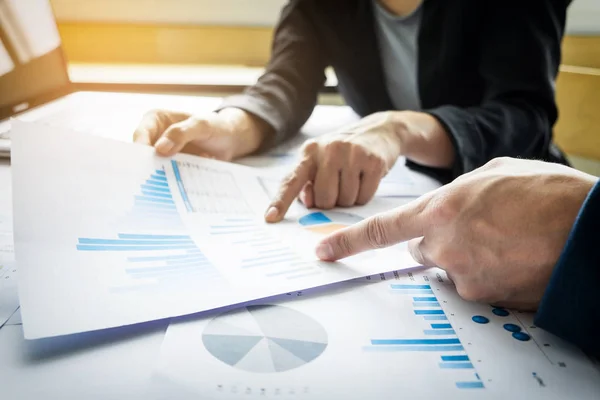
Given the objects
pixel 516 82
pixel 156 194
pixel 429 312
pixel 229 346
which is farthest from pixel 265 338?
pixel 516 82

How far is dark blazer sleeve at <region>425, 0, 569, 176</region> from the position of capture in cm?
65

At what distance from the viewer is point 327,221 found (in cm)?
53

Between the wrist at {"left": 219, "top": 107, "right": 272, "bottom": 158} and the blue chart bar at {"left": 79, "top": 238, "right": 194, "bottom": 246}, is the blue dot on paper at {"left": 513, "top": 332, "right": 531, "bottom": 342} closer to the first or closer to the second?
the blue chart bar at {"left": 79, "top": 238, "right": 194, "bottom": 246}

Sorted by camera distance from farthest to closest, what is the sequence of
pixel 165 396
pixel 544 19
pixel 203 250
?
pixel 544 19
pixel 203 250
pixel 165 396

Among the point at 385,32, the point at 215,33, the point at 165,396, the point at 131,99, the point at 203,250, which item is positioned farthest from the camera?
the point at 215,33

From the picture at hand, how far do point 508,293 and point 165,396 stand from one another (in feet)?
0.82

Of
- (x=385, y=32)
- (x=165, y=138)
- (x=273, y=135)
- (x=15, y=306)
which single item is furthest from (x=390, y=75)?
(x=15, y=306)

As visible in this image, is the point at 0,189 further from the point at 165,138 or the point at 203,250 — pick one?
the point at 203,250

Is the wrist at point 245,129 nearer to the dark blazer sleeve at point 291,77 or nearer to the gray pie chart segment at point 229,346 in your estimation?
the dark blazer sleeve at point 291,77

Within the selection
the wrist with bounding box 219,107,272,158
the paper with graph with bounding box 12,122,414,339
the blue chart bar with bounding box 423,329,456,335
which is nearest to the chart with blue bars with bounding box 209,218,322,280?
the paper with graph with bounding box 12,122,414,339

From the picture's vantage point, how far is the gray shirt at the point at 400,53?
86 centimetres

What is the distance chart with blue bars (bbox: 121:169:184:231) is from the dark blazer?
0.93 ft

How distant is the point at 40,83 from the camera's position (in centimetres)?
79

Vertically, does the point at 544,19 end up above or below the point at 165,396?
above
